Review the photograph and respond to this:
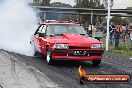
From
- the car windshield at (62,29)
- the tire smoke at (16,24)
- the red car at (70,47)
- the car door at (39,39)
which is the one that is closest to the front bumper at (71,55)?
the red car at (70,47)

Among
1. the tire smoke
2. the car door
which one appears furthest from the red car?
the tire smoke

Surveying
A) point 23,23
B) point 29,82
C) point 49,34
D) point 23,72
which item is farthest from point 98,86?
point 23,23

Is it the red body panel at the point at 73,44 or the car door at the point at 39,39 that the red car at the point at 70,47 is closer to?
the red body panel at the point at 73,44

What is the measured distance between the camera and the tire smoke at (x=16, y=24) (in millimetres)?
18516

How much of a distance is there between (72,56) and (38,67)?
1.15 metres

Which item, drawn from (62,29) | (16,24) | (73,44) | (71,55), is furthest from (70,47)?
(16,24)

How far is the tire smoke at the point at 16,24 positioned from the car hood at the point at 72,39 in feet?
16.5

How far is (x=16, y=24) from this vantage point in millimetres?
19453

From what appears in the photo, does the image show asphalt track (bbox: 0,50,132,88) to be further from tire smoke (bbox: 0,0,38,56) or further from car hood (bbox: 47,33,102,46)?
tire smoke (bbox: 0,0,38,56)

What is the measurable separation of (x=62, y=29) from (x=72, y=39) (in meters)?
1.26

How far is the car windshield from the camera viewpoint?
13.6m

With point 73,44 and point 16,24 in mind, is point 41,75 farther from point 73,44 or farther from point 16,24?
point 16,24

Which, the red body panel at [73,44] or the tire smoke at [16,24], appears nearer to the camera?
the red body panel at [73,44]

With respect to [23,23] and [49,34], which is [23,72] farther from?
[23,23]
